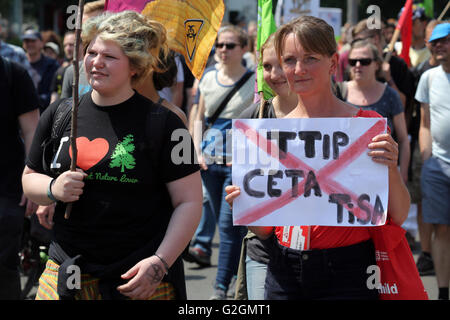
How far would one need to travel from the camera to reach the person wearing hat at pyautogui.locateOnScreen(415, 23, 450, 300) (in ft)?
19.7

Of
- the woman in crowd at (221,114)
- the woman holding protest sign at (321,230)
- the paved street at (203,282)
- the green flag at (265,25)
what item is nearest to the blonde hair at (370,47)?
the woman in crowd at (221,114)

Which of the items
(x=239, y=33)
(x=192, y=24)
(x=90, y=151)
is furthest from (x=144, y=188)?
(x=239, y=33)

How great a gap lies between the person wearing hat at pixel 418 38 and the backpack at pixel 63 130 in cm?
730

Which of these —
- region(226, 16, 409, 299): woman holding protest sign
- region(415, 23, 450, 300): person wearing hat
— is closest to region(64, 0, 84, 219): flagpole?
region(226, 16, 409, 299): woman holding protest sign

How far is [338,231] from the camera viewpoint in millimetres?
3023

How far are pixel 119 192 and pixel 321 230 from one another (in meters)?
0.83

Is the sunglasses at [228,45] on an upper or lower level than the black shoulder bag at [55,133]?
upper

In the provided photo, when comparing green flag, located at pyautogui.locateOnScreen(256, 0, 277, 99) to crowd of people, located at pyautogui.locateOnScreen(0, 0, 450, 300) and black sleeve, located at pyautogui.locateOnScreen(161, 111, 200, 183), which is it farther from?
black sleeve, located at pyautogui.locateOnScreen(161, 111, 200, 183)

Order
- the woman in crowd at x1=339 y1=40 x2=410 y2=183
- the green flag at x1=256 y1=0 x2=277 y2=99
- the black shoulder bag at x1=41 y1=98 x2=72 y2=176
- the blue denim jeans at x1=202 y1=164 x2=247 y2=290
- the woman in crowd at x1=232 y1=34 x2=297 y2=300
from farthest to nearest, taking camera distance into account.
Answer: the woman in crowd at x1=339 y1=40 x2=410 y2=183, the blue denim jeans at x1=202 y1=164 x2=247 y2=290, the green flag at x1=256 y1=0 x2=277 y2=99, the woman in crowd at x1=232 y1=34 x2=297 y2=300, the black shoulder bag at x1=41 y1=98 x2=72 y2=176

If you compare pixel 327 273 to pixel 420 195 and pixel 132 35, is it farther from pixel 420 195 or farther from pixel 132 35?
pixel 420 195

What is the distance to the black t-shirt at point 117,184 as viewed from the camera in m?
2.99

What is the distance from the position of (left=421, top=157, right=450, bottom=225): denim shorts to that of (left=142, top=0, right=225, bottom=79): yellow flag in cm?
289

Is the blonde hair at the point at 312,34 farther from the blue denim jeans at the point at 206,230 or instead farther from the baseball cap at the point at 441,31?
the blue denim jeans at the point at 206,230
